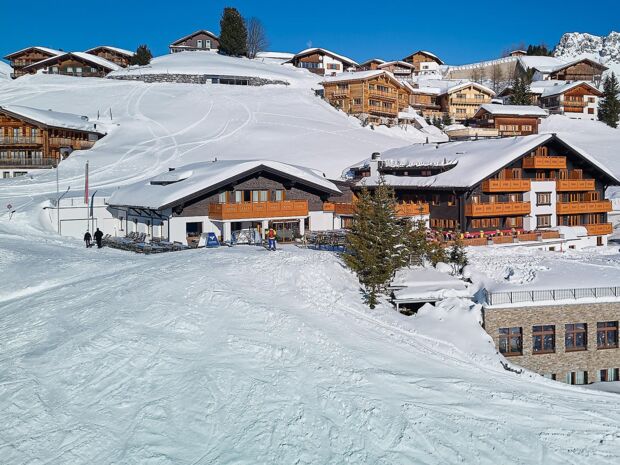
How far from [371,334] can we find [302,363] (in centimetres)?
409

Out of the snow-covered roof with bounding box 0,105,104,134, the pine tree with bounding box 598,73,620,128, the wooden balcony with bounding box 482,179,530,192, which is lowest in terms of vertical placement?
the wooden balcony with bounding box 482,179,530,192

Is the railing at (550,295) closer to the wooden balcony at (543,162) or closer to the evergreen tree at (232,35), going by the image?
the wooden balcony at (543,162)

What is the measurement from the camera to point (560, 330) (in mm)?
23422

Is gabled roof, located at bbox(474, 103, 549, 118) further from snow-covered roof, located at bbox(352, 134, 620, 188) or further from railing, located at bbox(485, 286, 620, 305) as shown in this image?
railing, located at bbox(485, 286, 620, 305)

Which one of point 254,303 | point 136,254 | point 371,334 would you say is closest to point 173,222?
point 136,254

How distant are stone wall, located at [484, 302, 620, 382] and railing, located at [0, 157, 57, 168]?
48.3m

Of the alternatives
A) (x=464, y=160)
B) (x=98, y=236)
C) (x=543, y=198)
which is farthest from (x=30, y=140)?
(x=543, y=198)

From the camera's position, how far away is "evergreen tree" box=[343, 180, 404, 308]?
23.2 meters

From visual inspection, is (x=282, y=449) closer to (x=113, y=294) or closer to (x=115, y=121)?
(x=113, y=294)

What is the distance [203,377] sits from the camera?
14648 millimetres

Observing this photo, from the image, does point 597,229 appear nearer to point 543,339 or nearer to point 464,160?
point 464,160

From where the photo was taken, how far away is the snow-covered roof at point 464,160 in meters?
37.7

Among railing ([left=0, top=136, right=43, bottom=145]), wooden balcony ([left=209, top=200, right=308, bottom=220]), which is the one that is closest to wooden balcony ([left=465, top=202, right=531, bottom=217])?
wooden balcony ([left=209, top=200, right=308, bottom=220])

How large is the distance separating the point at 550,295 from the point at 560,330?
1.43 meters
